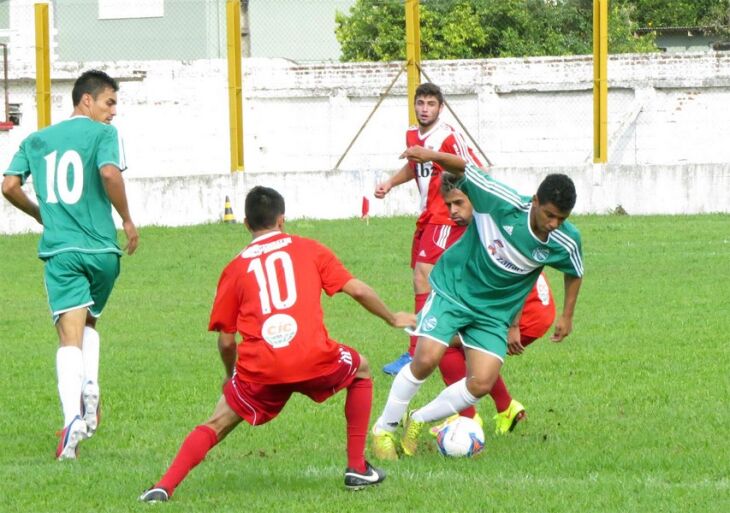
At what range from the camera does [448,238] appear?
33.3ft

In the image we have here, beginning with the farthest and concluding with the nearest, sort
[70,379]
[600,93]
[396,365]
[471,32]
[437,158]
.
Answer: [471,32]
[600,93]
[396,365]
[70,379]
[437,158]

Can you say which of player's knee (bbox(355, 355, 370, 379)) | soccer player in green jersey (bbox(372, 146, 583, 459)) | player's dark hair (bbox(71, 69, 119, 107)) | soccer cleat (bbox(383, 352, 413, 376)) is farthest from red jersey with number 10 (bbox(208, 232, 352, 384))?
soccer cleat (bbox(383, 352, 413, 376))

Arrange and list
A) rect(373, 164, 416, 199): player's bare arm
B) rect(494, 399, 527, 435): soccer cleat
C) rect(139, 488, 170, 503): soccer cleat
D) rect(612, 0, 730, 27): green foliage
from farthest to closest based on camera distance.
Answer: rect(612, 0, 730, 27): green foliage, rect(373, 164, 416, 199): player's bare arm, rect(494, 399, 527, 435): soccer cleat, rect(139, 488, 170, 503): soccer cleat

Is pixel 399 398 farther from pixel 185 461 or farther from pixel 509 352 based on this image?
pixel 185 461

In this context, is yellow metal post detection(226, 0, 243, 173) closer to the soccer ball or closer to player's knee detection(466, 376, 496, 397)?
the soccer ball

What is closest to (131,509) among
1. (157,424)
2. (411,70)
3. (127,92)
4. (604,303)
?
(157,424)

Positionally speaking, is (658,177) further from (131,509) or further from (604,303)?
(131,509)

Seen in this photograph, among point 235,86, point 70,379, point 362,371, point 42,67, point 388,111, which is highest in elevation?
point 42,67

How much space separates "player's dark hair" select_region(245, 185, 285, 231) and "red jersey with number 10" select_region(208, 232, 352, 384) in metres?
0.06

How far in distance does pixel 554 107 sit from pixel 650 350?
19531 millimetres

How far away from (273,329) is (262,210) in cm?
53

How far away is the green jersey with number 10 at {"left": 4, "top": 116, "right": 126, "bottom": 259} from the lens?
7793 mm

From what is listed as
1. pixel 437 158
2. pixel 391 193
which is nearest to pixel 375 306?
pixel 437 158

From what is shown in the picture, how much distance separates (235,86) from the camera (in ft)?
75.4
